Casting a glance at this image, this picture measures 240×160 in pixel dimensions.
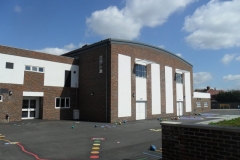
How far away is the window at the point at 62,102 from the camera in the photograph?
22336 mm

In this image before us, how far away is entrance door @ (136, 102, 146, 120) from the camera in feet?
78.8

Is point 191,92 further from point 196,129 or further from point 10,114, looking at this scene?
point 196,129

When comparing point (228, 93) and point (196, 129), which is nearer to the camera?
point (196, 129)

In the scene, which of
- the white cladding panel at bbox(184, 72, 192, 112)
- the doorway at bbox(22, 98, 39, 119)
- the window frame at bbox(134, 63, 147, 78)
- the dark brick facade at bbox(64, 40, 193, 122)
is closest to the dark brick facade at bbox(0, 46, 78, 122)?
the doorway at bbox(22, 98, 39, 119)

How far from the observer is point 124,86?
22.3 meters

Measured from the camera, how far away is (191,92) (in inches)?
1395

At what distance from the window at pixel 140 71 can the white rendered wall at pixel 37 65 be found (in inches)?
295

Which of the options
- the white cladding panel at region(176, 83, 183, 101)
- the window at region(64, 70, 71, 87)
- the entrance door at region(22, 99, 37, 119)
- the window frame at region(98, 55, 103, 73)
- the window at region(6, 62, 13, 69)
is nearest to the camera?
the window at region(6, 62, 13, 69)

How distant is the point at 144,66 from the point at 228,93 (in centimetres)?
5140

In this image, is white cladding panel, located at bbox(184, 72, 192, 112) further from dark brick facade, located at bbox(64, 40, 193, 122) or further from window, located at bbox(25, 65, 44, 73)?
window, located at bbox(25, 65, 44, 73)

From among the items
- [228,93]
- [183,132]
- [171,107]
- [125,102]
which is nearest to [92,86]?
[125,102]

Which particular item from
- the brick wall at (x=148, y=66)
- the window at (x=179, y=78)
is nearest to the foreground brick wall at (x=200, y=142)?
the brick wall at (x=148, y=66)

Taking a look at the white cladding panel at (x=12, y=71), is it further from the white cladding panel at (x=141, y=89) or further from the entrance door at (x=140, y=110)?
the entrance door at (x=140, y=110)

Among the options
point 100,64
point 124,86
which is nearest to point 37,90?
point 100,64
